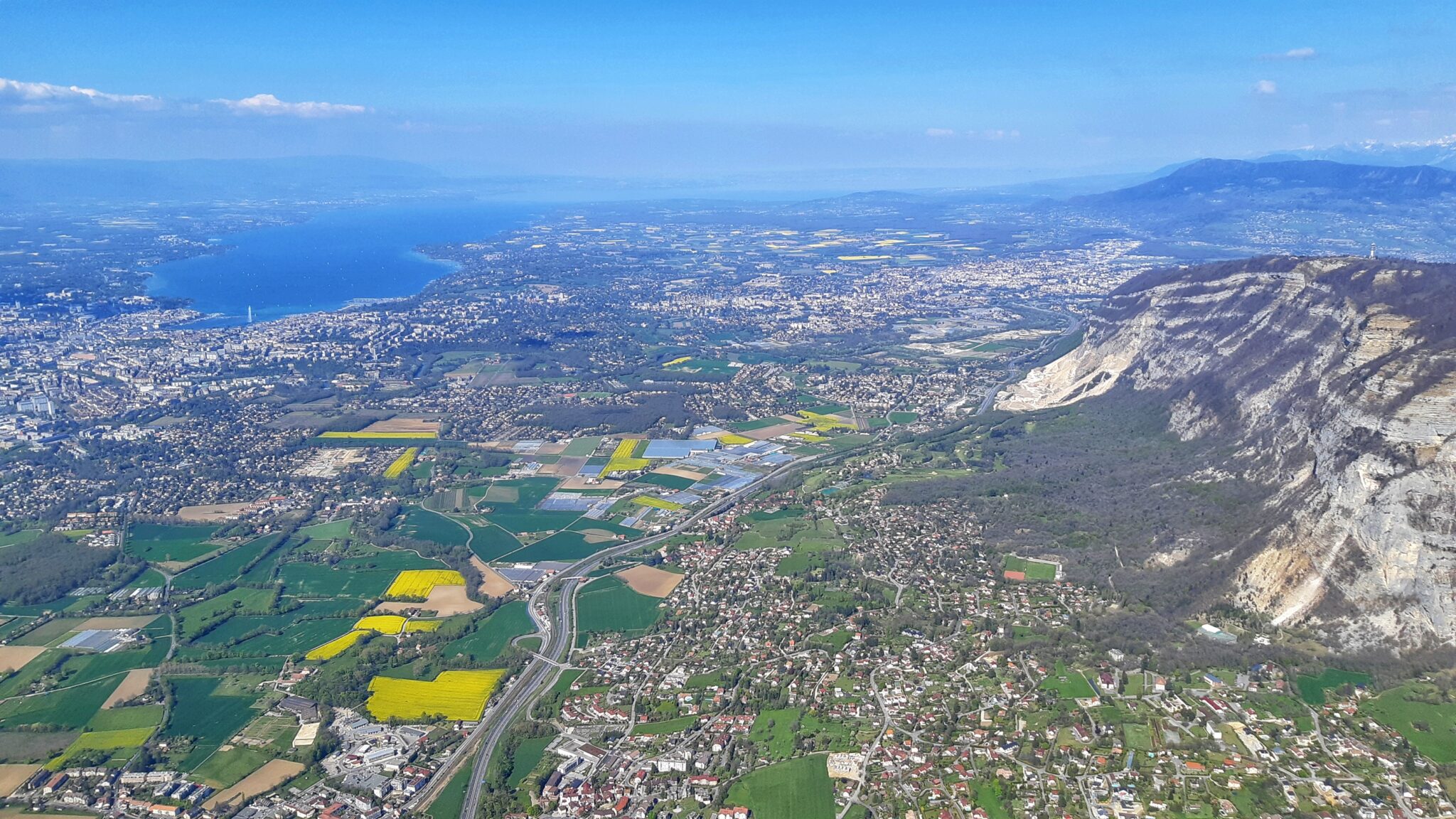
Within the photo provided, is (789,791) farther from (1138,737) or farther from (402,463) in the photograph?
(402,463)

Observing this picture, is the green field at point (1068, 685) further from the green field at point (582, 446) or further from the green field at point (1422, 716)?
the green field at point (582, 446)

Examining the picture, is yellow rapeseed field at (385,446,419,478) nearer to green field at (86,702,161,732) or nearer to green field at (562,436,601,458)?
green field at (562,436,601,458)

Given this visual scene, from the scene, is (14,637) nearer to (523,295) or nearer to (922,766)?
(922,766)

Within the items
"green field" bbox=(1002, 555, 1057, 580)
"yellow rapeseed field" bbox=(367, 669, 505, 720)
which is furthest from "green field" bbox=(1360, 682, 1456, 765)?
"yellow rapeseed field" bbox=(367, 669, 505, 720)

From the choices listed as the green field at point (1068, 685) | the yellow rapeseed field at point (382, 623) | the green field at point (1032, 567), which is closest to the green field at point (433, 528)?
the yellow rapeseed field at point (382, 623)

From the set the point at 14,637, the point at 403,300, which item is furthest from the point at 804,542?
the point at 403,300

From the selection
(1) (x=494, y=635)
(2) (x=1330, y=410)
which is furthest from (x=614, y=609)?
(2) (x=1330, y=410)
